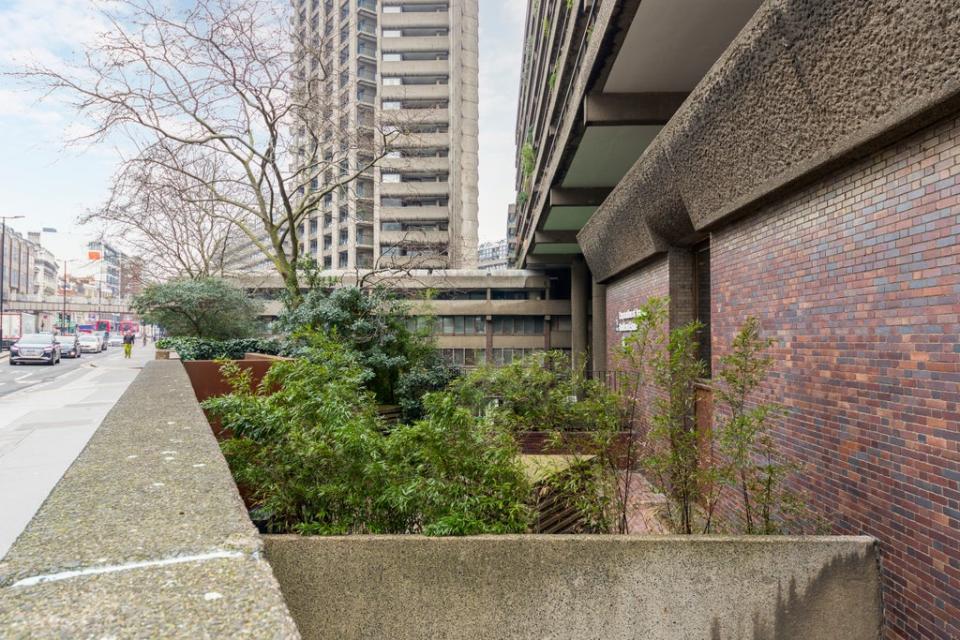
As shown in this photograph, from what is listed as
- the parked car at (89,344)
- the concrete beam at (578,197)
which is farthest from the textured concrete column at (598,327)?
the parked car at (89,344)

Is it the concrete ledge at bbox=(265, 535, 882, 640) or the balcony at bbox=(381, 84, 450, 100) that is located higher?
the balcony at bbox=(381, 84, 450, 100)

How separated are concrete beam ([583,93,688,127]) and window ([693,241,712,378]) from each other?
2762 millimetres

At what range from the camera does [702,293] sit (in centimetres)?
934

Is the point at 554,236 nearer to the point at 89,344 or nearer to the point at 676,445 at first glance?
the point at 676,445

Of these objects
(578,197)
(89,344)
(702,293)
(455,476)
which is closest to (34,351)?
(89,344)

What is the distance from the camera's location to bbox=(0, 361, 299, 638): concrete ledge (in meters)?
1.34

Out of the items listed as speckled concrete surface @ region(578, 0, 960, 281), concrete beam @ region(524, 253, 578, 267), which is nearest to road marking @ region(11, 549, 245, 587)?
speckled concrete surface @ region(578, 0, 960, 281)

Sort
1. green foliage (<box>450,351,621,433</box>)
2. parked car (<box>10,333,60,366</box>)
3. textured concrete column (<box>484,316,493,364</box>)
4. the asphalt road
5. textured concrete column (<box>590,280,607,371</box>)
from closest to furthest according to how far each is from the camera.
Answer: green foliage (<box>450,351,621,433</box>)
the asphalt road
textured concrete column (<box>590,280,607,371</box>)
parked car (<box>10,333,60,366</box>)
textured concrete column (<box>484,316,493,364</box>)

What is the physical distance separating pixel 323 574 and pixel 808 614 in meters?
2.99

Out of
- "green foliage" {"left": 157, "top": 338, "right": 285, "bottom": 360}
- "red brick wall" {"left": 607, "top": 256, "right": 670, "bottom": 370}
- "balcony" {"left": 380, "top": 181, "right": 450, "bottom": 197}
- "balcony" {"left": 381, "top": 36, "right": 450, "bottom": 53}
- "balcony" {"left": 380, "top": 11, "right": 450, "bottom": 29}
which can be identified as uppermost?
"balcony" {"left": 380, "top": 11, "right": 450, "bottom": 29}

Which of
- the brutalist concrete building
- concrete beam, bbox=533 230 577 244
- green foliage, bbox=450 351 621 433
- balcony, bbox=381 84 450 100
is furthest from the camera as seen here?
balcony, bbox=381 84 450 100

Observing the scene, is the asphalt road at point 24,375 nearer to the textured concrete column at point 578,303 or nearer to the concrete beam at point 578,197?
the concrete beam at point 578,197

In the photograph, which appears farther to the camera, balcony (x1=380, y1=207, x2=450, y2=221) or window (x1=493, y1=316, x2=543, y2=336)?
balcony (x1=380, y1=207, x2=450, y2=221)

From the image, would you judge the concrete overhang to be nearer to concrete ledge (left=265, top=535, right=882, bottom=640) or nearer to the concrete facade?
concrete ledge (left=265, top=535, right=882, bottom=640)
